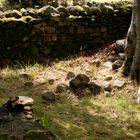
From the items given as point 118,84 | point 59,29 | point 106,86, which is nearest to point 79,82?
point 106,86

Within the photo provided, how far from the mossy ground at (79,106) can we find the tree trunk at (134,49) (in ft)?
0.68

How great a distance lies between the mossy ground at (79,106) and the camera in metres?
5.95

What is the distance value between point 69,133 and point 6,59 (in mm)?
3671

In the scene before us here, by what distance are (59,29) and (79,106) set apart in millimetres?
3199


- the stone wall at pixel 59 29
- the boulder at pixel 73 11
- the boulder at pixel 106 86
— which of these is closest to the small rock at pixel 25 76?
the stone wall at pixel 59 29

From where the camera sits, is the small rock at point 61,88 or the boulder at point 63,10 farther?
the boulder at point 63,10

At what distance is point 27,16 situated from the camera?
9242 mm

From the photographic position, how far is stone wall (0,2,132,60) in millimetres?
9094

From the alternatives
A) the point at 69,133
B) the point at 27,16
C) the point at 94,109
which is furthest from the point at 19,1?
the point at 69,133

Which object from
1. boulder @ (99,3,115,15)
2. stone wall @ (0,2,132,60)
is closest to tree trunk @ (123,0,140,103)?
stone wall @ (0,2,132,60)

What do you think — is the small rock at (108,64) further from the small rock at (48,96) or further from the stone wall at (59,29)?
the small rock at (48,96)

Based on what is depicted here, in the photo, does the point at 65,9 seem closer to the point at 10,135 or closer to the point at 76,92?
the point at 76,92

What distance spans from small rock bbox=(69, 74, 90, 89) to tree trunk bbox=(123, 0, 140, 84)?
951 mm

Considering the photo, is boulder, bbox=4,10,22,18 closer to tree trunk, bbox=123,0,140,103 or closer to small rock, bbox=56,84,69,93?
small rock, bbox=56,84,69,93
